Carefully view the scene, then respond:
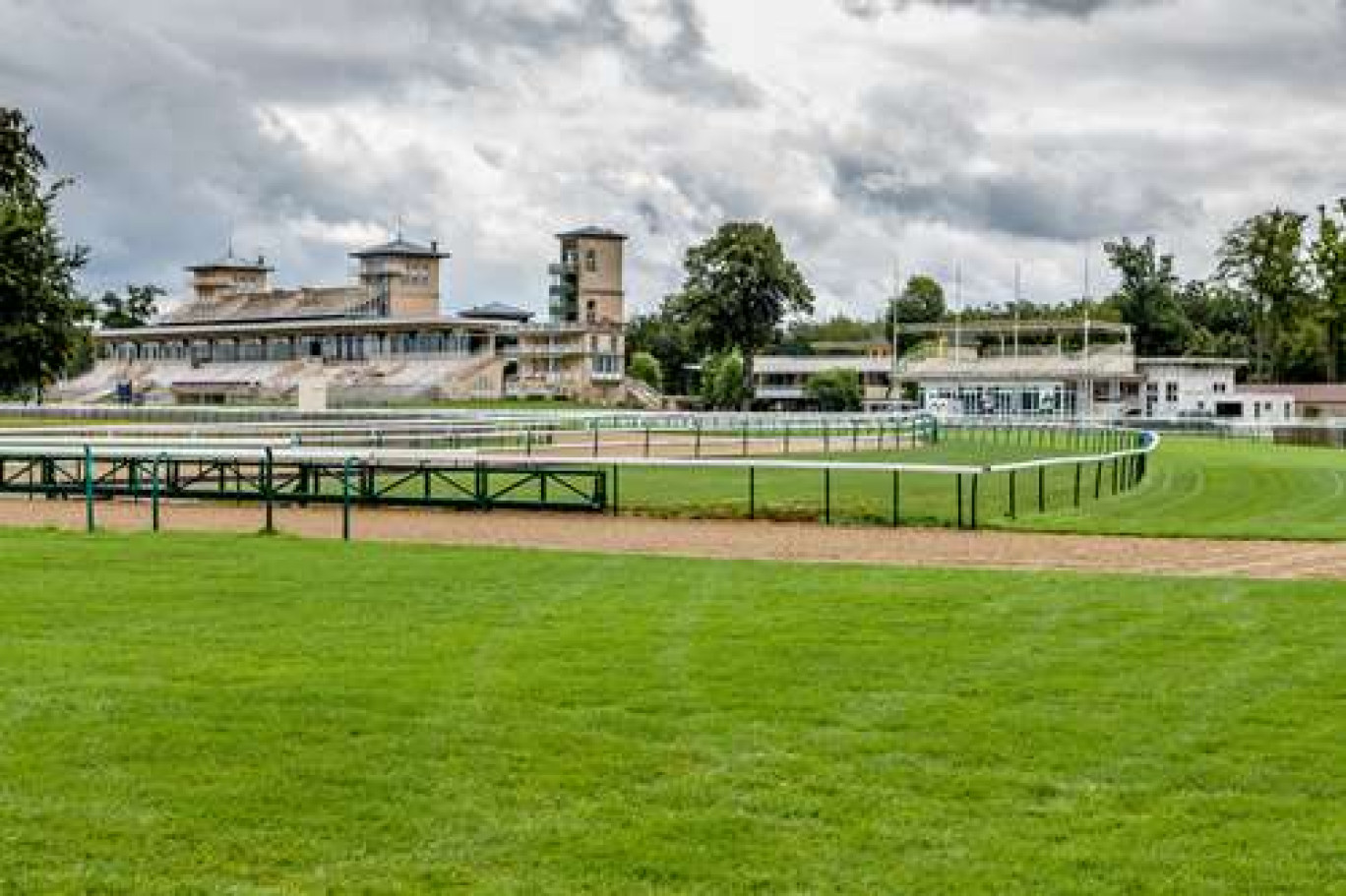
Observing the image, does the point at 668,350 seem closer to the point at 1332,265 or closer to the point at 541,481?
the point at 1332,265

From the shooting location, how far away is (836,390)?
10425 centimetres

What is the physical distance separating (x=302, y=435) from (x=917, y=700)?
3118 cm

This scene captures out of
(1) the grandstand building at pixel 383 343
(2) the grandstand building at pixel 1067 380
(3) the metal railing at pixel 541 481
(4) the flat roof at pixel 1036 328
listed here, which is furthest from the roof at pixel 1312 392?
(3) the metal railing at pixel 541 481

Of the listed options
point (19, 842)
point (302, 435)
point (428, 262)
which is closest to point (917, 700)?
point (19, 842)

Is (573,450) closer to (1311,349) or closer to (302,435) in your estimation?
(302,435)

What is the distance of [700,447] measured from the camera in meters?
50.8

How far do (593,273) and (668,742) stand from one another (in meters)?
118

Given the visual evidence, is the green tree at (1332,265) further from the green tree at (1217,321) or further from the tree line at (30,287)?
the tree line at (30,287)

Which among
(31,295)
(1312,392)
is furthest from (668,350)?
(31,295)

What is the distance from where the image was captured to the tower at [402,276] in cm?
12169

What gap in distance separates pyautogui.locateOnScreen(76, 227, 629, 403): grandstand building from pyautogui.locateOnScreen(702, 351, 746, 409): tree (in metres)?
6.02

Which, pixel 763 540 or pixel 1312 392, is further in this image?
pixel 1312 392

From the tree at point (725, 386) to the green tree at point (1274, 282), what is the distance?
110 ft

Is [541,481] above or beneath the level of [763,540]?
above
